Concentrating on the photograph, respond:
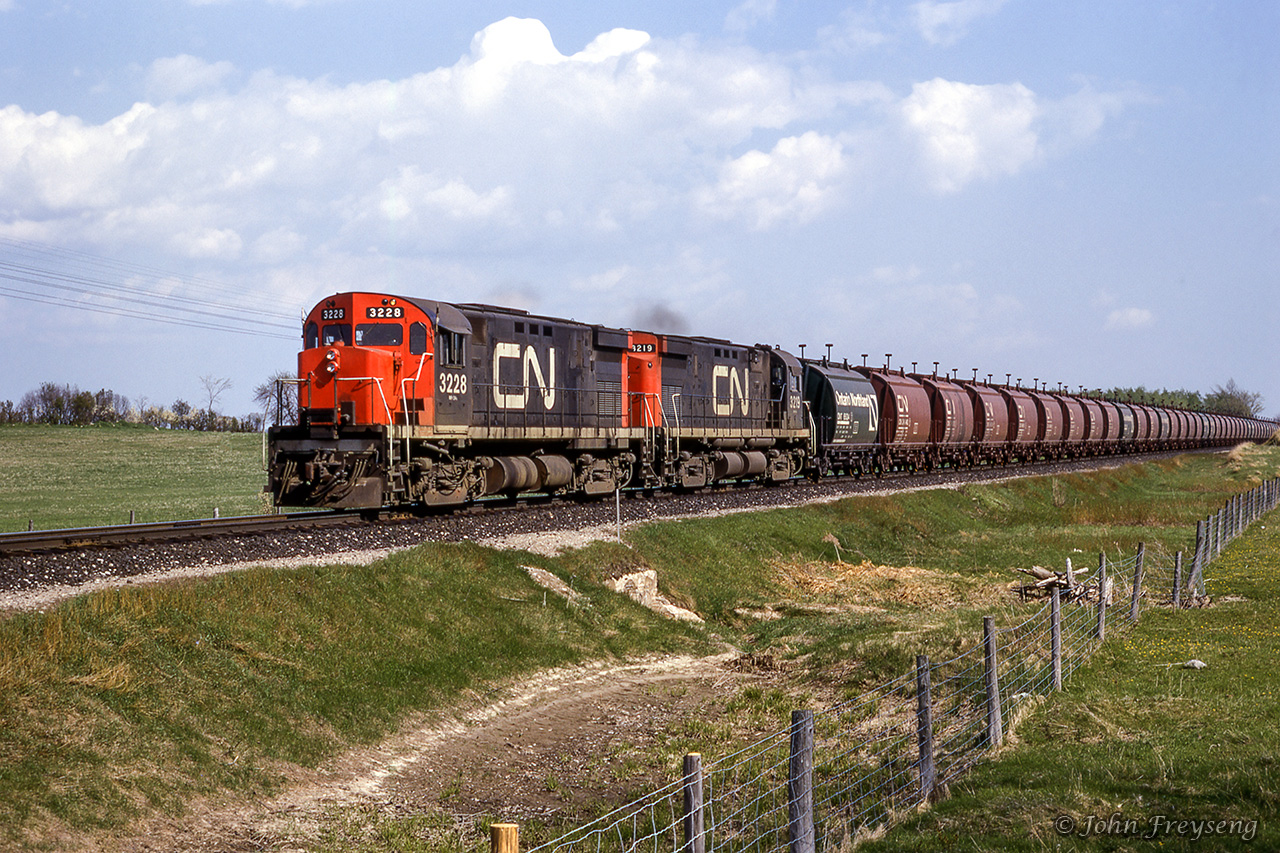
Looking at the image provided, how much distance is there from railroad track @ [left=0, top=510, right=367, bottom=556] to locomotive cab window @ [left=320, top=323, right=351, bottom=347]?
151 inches

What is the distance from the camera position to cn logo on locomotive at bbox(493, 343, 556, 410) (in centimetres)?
2525

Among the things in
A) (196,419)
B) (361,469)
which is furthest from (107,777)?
(196,419)

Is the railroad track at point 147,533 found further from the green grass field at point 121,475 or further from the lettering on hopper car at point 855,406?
the lettering on hopper car at point 855,406

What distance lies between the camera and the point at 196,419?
9619 centimetres

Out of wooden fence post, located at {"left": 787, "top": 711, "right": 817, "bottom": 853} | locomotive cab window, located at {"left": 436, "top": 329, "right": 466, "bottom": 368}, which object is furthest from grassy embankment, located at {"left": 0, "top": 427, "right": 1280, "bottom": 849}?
locomotive cab window, located at {"left": 436, "top": 329, "right": 466, "bottom": 368}

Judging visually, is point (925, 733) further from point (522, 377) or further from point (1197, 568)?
point (522, 377)

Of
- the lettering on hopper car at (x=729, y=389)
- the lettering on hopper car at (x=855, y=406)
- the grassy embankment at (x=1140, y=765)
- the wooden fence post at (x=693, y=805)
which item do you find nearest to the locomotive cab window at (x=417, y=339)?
the grassy embankment at (x=1140, y=765)

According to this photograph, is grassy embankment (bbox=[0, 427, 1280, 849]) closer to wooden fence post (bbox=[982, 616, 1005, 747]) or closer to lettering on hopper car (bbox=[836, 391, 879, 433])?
wooden fence post (bbox=[982, 616, 1005, 747])

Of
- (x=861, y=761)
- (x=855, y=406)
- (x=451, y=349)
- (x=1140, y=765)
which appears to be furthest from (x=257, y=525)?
(x=855, y=406)

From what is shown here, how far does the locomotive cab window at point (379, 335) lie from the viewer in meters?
22.3

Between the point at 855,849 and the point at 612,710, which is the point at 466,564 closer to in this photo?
the point at 612,710

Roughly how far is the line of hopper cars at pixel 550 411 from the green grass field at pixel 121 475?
9.72 metres

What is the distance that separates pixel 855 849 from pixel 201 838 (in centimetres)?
574

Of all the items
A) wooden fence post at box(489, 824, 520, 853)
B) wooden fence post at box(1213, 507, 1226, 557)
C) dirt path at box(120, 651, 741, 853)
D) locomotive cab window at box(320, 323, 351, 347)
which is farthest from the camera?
wooden fence post at box(1213, 507, 1226, 557)
